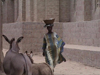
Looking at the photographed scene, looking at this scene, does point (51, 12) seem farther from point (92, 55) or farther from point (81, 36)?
point (92, 55)

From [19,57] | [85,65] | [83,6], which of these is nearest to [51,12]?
[83,6]

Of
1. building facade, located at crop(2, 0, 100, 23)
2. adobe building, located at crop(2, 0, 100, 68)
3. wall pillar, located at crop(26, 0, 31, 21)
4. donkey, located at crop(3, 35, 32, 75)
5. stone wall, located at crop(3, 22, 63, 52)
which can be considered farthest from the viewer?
wall pillar, located at crop(26, 0, 31, 21)

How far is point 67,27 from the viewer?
1308 cm

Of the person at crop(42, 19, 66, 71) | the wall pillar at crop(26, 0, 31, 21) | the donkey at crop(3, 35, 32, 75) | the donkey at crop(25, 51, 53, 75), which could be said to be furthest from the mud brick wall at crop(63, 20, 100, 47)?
the donkey at crop(3, 35, 32, 75)

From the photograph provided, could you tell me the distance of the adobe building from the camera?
10291mm

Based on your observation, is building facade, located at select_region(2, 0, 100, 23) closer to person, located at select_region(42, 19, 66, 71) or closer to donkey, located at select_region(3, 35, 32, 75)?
person, located at select_region(42, 19, 66, 71)

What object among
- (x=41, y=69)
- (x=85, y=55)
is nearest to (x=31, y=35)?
(x=85, y=55)

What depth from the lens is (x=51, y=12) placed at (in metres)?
18.5

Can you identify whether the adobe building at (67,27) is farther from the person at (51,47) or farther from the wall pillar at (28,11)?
the person at (51,47)

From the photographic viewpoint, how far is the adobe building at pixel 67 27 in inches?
405

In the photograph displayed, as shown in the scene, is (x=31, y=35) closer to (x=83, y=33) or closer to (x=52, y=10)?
(x=83, y=33)

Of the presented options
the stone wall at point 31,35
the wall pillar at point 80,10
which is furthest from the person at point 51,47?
the wall pillar at point 80,10

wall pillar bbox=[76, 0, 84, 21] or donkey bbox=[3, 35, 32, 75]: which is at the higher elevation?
wall pillar bbox=[76, 0, 84, 21]

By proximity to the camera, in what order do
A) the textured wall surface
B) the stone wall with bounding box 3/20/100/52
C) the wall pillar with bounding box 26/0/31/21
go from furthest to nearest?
the wall pillar with bounding box 26/0/31/21
the stone wall with bounding box 3/20/100/52
the textured wall surface
